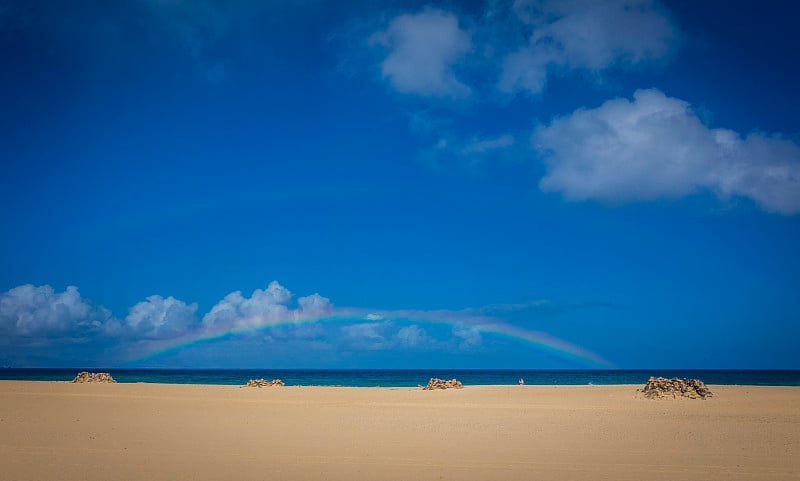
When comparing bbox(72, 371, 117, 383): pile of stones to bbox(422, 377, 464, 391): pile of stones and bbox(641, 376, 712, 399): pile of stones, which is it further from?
bbox(641, 376, 712, 399): pile of stones

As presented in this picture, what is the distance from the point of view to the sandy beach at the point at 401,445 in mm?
9734

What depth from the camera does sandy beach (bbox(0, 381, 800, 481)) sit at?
383 inches

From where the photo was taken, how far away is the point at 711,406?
2344 cm

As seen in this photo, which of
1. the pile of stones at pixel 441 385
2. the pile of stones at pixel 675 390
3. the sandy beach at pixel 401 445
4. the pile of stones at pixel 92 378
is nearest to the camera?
the sandy beach at pixel 401 445

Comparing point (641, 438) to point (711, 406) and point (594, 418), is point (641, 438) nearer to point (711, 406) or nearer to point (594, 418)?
point (594, 418)

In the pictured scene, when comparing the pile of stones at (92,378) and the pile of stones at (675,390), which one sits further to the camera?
the pile of stones at (92,378)

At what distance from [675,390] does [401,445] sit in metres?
20.5

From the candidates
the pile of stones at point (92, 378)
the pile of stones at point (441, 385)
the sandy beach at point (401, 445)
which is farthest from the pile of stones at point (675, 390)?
the pile of stones at point (92, 378)

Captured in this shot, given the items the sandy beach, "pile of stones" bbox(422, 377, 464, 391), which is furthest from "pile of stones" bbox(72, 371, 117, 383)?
the sandy beach

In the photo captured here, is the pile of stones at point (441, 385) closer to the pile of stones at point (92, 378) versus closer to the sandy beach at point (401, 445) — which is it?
the sandy beach at point (401, 445)

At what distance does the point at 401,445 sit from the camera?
1261 cm

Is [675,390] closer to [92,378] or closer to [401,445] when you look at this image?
[401,445]

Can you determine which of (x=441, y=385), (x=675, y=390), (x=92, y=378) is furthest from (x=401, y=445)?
(x=92, y=378)

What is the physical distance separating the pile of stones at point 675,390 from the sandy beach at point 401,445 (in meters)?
5.89
